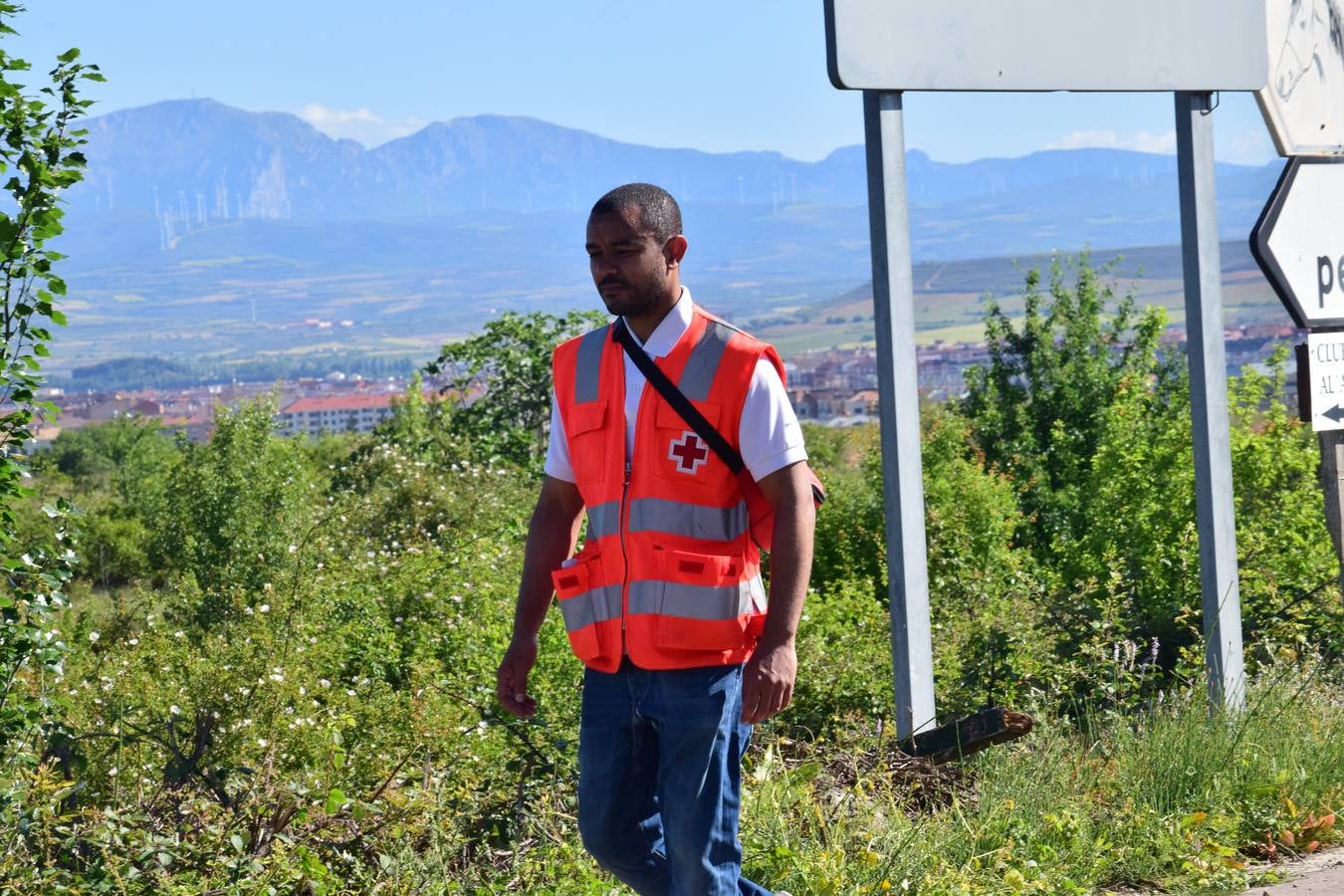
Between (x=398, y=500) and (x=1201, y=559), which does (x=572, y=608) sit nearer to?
(x=1201, y=559)

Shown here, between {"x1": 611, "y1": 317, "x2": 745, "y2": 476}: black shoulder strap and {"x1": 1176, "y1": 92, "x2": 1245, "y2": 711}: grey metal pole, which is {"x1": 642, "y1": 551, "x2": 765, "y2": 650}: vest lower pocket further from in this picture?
{"x1": 1176, "y1": 92, "x2": 1245, "y2": 711}: grey metal pole

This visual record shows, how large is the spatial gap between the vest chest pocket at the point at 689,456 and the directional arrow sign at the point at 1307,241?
9.85 ft

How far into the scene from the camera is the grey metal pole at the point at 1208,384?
5.43 m

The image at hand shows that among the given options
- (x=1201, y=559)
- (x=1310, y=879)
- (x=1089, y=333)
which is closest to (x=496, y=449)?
(x=1089, y=333)

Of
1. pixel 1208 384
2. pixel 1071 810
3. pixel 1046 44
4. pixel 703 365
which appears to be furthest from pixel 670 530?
pixel 1208 384

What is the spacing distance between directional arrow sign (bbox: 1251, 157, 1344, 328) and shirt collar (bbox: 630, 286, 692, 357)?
291cm

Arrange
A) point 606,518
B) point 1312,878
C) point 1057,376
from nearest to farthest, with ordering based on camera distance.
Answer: point 606,518, point 1312,878, point 1057,376

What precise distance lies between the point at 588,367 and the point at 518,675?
750mm

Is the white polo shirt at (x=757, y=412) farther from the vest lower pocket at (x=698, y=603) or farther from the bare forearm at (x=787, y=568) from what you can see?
the vest lower pocket at (x=698, y=603)

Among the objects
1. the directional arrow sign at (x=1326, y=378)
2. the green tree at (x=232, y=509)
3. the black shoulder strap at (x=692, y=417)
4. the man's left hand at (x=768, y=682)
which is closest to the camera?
the man's left hand at (x=768, y=682)

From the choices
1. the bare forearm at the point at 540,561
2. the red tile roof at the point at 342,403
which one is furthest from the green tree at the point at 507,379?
the red tile roof at the point at 342,403

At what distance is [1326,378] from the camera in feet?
18.4

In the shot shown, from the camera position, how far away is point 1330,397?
5.62 metres

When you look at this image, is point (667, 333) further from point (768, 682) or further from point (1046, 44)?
point (1046, 44)
